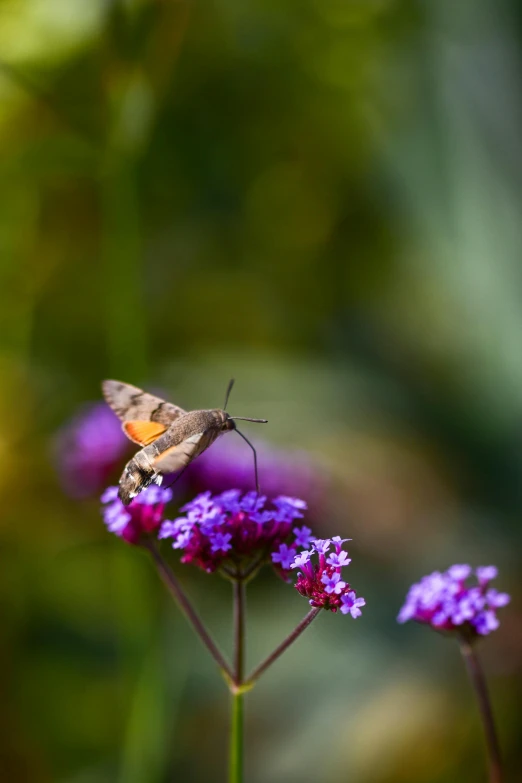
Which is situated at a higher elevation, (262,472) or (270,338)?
(270,338)

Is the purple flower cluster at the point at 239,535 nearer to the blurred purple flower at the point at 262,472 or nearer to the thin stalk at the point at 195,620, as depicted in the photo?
the thin stalk at the point at 195,620

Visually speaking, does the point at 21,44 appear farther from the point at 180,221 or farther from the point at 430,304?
the point at 430,304

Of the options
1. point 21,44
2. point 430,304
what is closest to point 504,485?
point 430,304

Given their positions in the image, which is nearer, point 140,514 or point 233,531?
point 233,531

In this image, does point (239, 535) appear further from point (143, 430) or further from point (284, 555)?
point (143, 430)

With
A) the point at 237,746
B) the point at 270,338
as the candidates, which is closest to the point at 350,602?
the point at 237,746

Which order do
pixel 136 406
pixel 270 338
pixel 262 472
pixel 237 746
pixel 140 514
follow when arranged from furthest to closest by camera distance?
pixel 270 338, pixel 262 472, pixel 136 406, pixel 140 514, pixel 237 746
